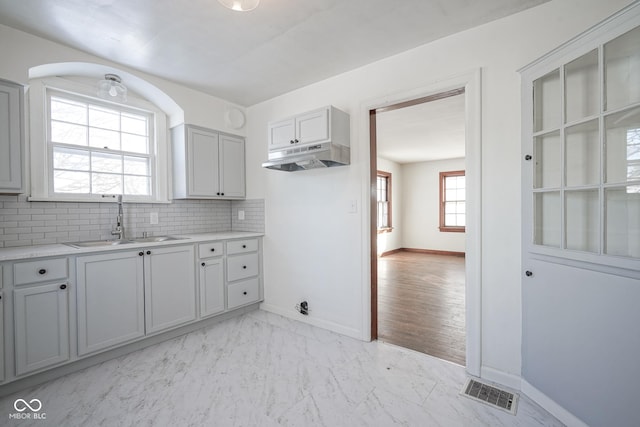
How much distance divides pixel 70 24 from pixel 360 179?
2550mm

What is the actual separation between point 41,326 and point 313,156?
2.41 m

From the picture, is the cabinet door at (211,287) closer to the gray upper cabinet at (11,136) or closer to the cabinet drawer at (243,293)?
the cabinet drawer at (243,293)

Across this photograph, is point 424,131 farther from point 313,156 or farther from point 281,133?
point 313,156

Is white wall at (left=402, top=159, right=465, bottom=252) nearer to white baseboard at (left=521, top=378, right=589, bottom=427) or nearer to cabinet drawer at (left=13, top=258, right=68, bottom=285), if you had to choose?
white baseboard at (left=521, top=378, right=589, bottom=427)

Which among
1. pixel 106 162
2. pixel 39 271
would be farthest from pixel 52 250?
pixel 106 162

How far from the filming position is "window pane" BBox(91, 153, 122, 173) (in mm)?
2969

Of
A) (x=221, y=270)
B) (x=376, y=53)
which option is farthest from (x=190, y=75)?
(x=221, y=270)

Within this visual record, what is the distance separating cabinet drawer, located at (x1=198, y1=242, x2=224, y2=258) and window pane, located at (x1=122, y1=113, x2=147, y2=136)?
4.92ft

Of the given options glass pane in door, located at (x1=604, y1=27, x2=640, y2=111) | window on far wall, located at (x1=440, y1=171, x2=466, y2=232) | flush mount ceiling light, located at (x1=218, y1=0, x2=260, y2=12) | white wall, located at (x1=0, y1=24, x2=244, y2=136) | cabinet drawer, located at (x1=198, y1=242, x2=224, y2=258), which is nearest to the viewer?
glass pane in door, located at (x1=604, y1=27, x2=640, y2=111)

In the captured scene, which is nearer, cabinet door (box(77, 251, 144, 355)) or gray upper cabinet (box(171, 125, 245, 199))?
cabinet door (box(77, 251, 144, 355))

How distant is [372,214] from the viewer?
285 centimetres

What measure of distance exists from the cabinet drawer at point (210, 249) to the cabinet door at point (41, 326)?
1.11 metres

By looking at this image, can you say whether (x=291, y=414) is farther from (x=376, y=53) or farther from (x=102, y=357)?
(x=376, y=53)

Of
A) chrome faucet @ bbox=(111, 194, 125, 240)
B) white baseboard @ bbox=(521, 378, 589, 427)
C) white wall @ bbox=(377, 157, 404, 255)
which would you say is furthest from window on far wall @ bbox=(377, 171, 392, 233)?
chrome faucet @ bbox=(111, 194, 125, 240)
